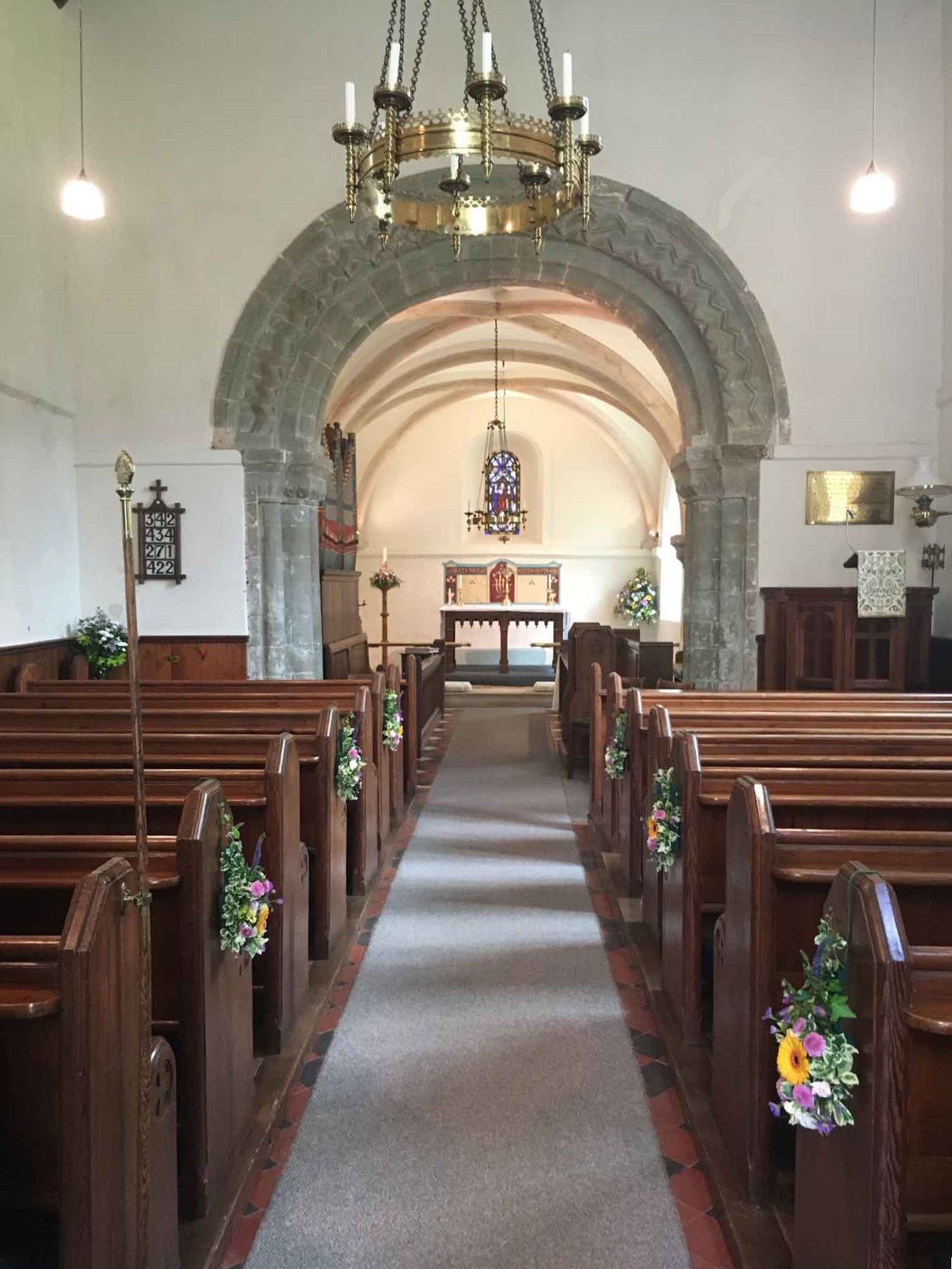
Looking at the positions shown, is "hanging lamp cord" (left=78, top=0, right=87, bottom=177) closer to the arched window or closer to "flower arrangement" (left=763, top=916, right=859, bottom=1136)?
"flower arrangement" (left=763, top=916, right=859, bottom=1136)

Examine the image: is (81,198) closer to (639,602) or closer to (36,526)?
(36,526)

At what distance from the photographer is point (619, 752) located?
4.82m

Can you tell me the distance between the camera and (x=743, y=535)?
7.71 m

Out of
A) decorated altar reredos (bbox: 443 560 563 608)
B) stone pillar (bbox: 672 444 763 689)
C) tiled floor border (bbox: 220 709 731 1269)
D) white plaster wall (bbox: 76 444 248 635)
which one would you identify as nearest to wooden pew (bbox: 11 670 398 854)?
tiled floor border (bbox: 220 709 731 1269)

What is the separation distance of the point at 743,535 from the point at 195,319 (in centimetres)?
516

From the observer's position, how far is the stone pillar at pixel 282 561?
25.7ft

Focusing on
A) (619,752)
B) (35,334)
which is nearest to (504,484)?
(35,334)

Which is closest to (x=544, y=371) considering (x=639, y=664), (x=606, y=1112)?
(x=639, y=664)

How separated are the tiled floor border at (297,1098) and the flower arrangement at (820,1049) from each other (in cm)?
143

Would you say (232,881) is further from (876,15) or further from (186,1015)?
(876,15)

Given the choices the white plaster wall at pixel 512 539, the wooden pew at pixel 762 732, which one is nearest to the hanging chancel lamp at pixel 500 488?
the white plaster wall at pixel 512 539

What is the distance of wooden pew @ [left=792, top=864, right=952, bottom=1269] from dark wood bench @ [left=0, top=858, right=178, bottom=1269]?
135cm

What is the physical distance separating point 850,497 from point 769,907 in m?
6.21

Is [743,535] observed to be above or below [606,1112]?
above
